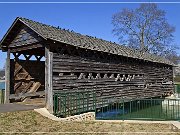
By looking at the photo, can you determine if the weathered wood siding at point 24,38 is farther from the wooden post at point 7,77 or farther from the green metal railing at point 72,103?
the green metal railing at point 72,103

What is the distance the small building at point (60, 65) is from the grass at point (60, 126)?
2.55 meters

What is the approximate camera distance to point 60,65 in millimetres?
14844

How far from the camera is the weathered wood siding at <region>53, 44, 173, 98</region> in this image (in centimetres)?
1516

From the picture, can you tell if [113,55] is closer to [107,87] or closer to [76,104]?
[107,87]

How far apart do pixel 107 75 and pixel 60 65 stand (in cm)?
561

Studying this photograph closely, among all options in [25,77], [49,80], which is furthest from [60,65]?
[25,77]

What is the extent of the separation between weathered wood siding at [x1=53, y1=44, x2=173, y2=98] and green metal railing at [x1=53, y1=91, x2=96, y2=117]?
0.43 meters

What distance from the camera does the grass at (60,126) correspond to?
32.8 feet

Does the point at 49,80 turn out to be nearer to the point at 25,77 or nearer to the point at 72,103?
the point at 72,103

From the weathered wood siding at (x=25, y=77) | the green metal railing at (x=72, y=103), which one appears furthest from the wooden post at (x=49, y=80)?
the weathered wood siding at (x=25, y=77)

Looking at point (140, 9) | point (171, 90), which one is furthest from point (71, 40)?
point (140, 9)

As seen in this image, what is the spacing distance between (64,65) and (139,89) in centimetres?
1057

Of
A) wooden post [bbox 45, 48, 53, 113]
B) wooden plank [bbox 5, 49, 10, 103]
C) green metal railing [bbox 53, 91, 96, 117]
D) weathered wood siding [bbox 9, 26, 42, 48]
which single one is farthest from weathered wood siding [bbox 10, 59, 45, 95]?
wooden post [bbox 45, 48, 53, 113]

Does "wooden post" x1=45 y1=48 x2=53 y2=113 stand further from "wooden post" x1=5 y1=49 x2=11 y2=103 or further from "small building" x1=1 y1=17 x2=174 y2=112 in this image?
"wooden post" x1=5 y1=49 x2=11 y2=103
